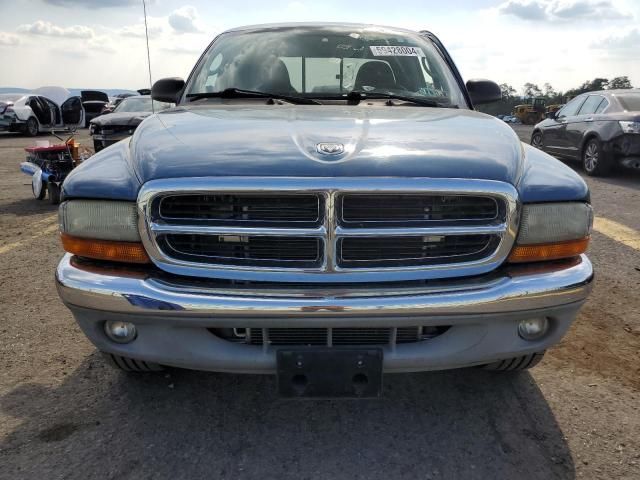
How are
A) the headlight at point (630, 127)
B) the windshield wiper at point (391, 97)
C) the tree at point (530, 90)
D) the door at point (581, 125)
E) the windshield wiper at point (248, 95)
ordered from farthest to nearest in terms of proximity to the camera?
the tree at point (530, 90)
the door at point (581, 125)
the headlight at point (630, 127)
the windshield wiper at point (391, 97)
the windshield wiper at point (248, 95)

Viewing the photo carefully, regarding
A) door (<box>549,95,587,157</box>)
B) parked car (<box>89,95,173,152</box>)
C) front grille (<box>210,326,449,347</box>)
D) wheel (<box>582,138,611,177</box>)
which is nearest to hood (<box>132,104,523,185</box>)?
front grille (<box>210,326,449,347</box>)

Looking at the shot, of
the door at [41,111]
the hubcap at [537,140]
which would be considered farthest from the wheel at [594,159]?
the door at [41,111]

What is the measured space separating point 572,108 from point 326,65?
9068 millimetres

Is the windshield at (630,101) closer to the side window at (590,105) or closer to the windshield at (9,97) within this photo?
the side window at (590,105)

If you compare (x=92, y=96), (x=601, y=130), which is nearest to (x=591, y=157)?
(x=601, y=130)

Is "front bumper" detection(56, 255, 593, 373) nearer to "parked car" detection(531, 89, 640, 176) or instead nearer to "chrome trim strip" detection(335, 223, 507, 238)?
"chrome trim strip" detection(335, 223, 507, 238)

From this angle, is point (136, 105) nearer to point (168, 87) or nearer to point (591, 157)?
point (591, 157)

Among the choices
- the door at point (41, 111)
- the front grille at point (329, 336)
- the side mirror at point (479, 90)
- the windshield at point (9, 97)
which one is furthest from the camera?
the windshield at point (9, 97)

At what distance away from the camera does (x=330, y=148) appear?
208 cm

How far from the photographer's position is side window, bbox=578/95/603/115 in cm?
995

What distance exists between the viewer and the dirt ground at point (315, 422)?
83.7 inches

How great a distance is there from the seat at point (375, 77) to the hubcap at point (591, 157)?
752 centimetres

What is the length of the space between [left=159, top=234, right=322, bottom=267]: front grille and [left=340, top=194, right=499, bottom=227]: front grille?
18 cm

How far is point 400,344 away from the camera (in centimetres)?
206
